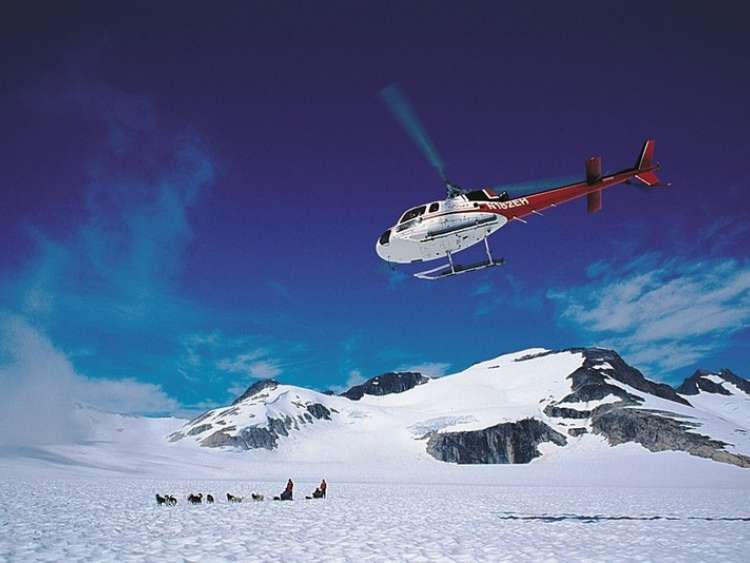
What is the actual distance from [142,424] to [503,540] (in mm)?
172409

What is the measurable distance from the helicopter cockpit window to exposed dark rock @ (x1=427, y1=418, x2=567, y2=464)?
308ft

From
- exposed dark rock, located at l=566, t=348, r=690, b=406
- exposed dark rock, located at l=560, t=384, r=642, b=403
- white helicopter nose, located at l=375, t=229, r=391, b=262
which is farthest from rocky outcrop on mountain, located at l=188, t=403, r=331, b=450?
white helicopter nose, located at l=375, t=229, r=391, b=262

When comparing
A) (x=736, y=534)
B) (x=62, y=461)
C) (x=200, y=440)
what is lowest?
(x=736, y=534)

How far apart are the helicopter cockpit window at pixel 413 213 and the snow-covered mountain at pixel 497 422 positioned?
298 feet

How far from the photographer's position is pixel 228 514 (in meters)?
19.7

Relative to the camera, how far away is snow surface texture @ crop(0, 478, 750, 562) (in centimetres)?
1206

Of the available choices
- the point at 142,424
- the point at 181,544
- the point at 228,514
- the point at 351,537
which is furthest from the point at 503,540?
the point at 142,424

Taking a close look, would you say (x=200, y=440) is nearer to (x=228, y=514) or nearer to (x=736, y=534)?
(x=228, y=514)

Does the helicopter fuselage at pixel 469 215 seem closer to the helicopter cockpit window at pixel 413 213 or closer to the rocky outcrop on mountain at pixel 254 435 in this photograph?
the helicopter cockpit window at pixel 413 213

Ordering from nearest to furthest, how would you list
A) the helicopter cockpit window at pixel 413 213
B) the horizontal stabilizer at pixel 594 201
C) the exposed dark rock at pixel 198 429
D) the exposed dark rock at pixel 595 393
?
1. the helicopter cockpit window at pixel 413 213
2. the horizontal stabilizer at pixel 594 201
3. the exposed dark rock at pixel 595 393
4. the exposed dark rock at pixel 198 429

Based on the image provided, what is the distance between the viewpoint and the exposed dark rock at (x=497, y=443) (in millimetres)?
111938

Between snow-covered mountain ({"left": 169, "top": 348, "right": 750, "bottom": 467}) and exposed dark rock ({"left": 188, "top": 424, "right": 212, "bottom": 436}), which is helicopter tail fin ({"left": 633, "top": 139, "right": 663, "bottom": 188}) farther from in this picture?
exposed dark rock ({"left": 188, "top": 424, "right": 212, "bottom": 436})

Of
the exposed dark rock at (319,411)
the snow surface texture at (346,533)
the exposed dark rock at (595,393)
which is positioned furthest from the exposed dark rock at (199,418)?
the snow surface texture at (346,533)

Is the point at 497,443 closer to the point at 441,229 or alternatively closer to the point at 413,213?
the point at 413,213
